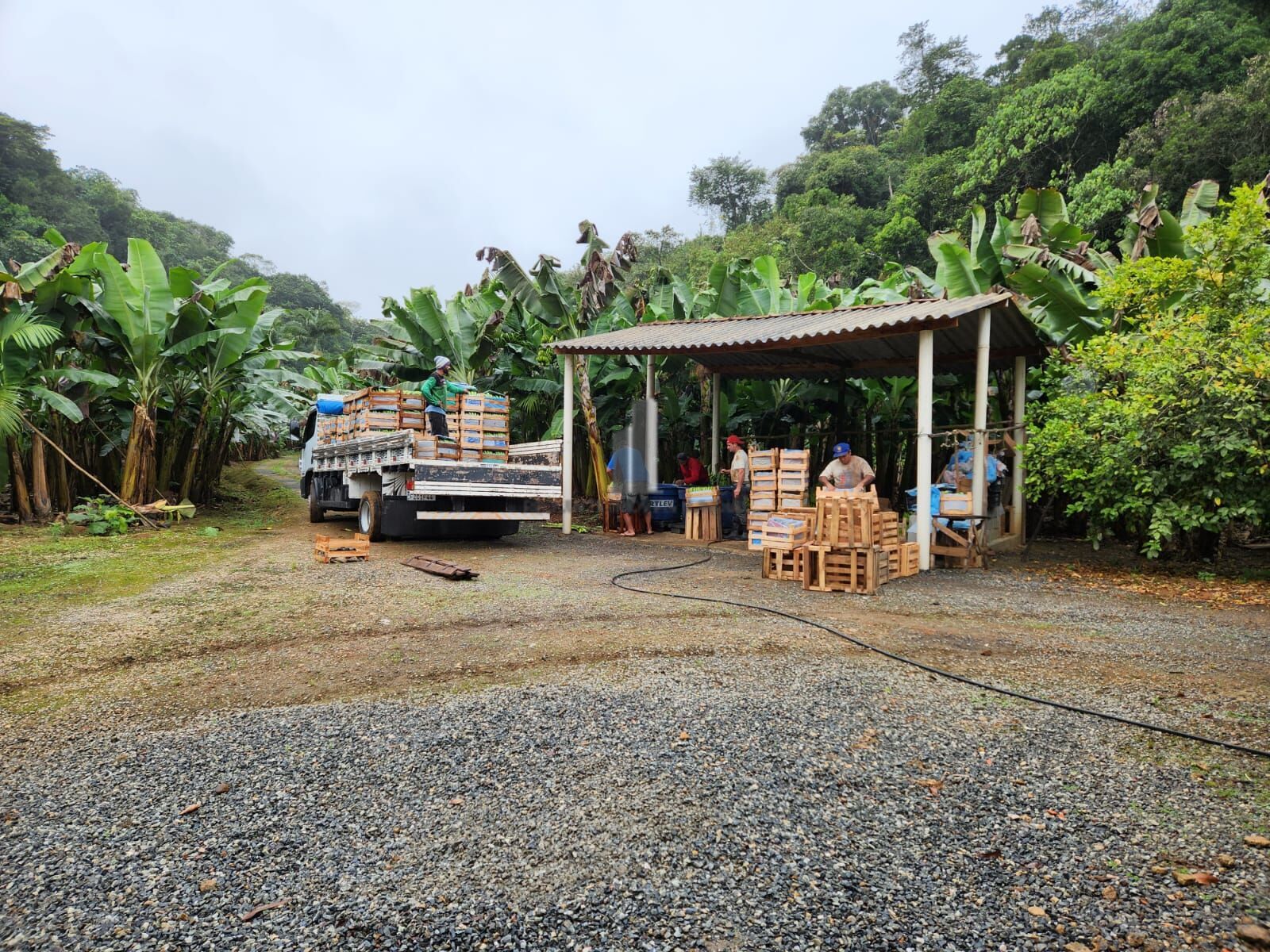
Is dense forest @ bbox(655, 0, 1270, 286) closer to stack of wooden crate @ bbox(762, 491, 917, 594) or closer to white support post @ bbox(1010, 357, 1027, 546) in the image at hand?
white support post @ bbox(1010, 357, 1027, 546)

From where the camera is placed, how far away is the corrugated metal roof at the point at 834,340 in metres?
9.22

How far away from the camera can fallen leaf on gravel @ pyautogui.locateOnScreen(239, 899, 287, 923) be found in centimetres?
215

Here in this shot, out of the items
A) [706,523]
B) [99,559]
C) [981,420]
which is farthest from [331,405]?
[981,420]

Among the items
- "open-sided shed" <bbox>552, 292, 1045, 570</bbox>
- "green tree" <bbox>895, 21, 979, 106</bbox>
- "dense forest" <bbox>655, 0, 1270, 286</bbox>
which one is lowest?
"open-sided shed" <bbox>552, 292, 1045, 570</bbox>

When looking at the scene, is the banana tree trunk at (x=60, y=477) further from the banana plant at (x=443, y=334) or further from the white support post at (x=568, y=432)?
the white support post at (x=568, y=432)

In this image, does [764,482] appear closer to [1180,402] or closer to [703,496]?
[703,496]

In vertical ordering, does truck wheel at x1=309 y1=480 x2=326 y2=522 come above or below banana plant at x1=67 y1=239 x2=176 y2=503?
below

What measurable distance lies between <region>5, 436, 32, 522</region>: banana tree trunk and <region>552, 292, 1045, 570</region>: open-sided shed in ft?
28.0

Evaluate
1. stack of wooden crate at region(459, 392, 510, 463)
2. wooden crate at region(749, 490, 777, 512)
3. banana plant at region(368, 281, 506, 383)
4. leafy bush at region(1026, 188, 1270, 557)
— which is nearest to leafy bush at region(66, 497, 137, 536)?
stack of wooden crate at region(459, 392, 510, 463)

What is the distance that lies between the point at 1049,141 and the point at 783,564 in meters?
31.6

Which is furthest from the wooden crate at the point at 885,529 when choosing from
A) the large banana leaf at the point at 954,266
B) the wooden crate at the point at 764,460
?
the large banana leaf at the point at 954,266

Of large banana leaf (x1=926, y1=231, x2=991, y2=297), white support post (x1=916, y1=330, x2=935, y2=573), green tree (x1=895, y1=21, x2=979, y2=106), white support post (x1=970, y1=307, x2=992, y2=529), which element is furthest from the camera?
green tree (x1=895, y1=21, x2=979, y2=106)

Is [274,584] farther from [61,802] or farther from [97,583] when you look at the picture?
[61,802]

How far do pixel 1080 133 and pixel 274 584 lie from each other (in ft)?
118
